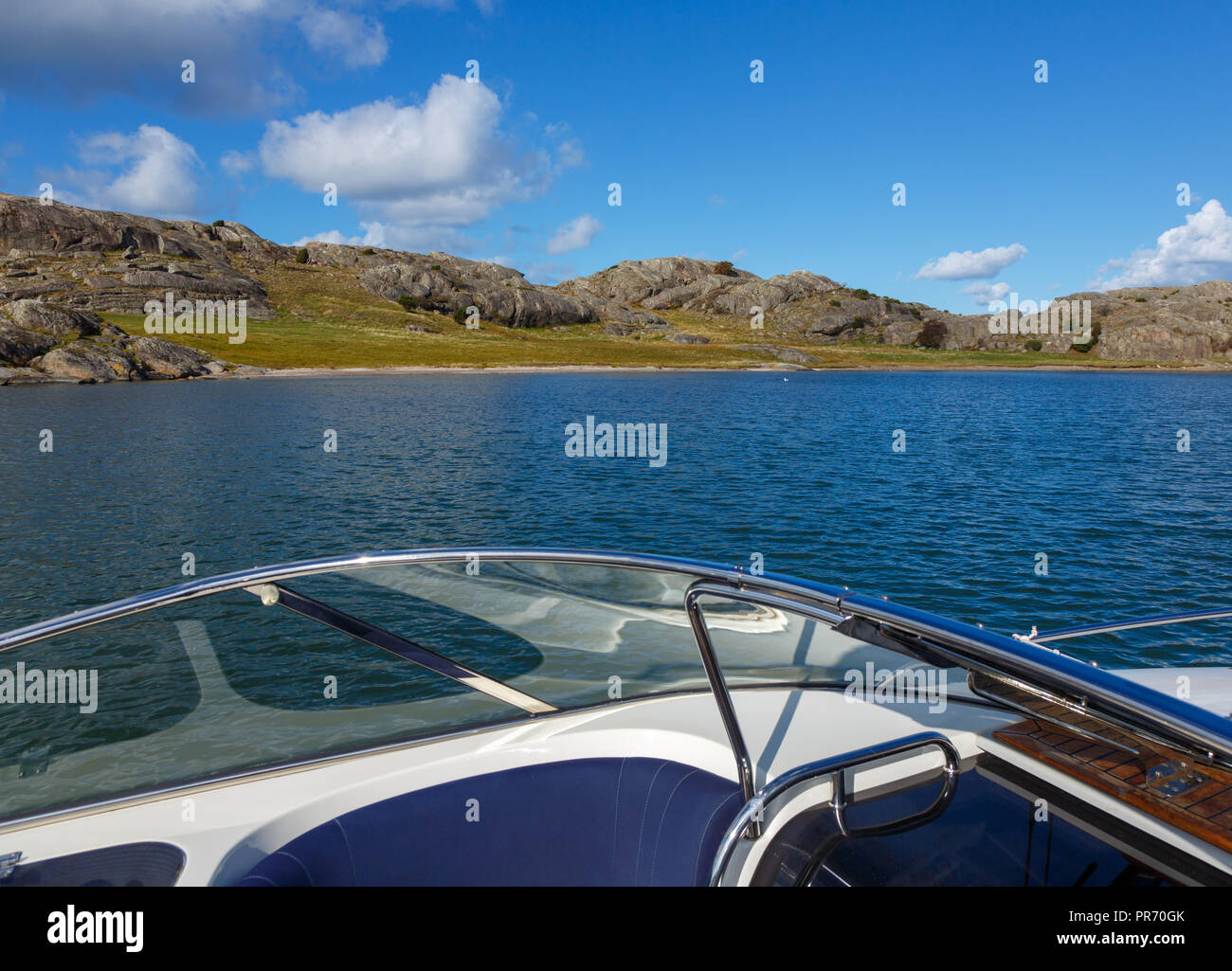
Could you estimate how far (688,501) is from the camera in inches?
867

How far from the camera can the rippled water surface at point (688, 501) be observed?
48.3 ft

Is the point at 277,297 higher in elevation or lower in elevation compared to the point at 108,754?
higher

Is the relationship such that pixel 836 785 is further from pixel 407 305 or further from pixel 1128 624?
pixel 407 305

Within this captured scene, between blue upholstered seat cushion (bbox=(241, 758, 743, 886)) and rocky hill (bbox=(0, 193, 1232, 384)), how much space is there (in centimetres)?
8240

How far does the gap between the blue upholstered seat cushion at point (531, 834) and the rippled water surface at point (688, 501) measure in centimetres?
1097

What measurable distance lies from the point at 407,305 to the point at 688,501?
13718 centimetres

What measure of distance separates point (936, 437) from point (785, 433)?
7.52 m

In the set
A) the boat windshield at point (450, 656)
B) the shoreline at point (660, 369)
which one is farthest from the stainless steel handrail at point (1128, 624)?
the shoreline at point (660, 369)

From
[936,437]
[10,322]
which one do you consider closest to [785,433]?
[936,437]

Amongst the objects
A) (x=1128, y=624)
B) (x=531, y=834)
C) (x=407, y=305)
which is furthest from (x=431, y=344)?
(x=531, y=834)

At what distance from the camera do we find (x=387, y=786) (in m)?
3.26

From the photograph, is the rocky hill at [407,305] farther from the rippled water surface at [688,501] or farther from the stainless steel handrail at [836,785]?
the stainless steel handrail at [836,785]
